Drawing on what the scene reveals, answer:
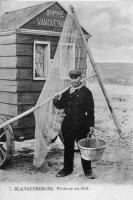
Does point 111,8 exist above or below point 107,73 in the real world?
above

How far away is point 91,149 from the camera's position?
3.47m

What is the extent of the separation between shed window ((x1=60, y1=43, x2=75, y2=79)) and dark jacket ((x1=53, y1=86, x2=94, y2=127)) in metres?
0.16

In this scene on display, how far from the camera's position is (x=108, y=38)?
12.8ft

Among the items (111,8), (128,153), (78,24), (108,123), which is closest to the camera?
(78,24)

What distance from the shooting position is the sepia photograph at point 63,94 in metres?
3.66

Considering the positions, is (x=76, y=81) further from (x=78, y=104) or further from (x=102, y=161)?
(x=102, y=161)

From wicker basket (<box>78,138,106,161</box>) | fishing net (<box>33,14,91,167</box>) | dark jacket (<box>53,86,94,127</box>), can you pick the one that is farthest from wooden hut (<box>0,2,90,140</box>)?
wicker basket (<box>78,138,106,161</box>)

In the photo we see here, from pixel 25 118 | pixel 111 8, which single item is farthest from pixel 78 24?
pixel 25 118

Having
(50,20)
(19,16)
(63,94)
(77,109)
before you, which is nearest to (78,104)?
(77,109)

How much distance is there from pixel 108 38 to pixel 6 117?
3.51 feet

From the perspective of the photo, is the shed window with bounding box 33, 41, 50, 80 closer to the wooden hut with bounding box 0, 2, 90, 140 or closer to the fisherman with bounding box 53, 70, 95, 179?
the wooden hut with bounding box 0, 2, 90, 140

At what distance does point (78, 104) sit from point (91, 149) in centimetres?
39

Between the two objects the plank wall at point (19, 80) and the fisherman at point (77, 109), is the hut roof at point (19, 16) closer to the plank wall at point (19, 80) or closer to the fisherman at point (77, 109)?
the plank wall at point (19, 80)

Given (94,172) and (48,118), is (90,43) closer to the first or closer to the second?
(48,118)
